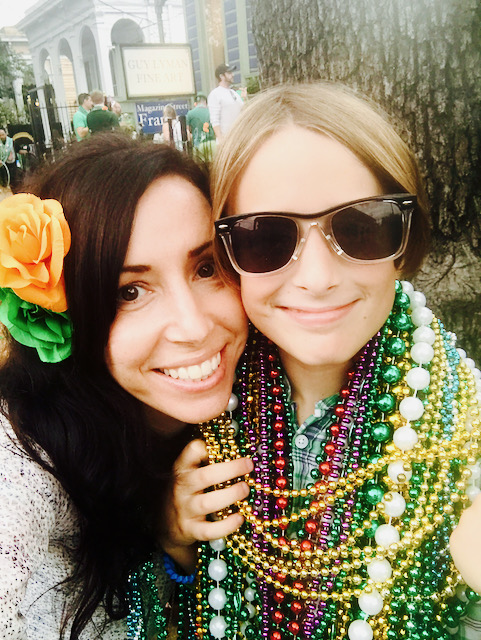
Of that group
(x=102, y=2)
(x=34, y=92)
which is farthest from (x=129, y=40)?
(x=34, y=92)

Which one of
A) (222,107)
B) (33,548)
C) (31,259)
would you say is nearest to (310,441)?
(33,548)

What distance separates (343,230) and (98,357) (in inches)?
31.9

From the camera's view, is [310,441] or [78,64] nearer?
[310,441]

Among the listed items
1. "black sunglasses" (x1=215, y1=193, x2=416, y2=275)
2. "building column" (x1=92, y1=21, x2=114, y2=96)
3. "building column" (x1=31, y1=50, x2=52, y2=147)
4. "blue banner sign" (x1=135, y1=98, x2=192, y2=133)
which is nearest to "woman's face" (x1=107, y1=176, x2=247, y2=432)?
"black sunglasses" (x1=215, y1=193, x2=416, y2=275)

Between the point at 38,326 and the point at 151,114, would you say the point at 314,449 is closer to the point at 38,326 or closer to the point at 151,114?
the point at 38,326

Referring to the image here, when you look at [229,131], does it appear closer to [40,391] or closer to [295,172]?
[295,172]

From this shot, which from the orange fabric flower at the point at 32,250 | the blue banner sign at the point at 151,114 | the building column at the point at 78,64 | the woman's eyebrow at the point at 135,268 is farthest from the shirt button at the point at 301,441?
the building column at the point at 78,64

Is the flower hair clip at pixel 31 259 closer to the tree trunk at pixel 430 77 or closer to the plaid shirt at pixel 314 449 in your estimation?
the plaid shirt at pixel 314 449

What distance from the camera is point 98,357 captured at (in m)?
1.55

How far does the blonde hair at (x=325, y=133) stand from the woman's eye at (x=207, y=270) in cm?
16

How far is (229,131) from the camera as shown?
56.6 inches

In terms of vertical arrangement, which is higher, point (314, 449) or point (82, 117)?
point (82, 117)

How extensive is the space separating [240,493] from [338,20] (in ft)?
5.89

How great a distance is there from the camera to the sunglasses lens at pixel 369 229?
1188mm
